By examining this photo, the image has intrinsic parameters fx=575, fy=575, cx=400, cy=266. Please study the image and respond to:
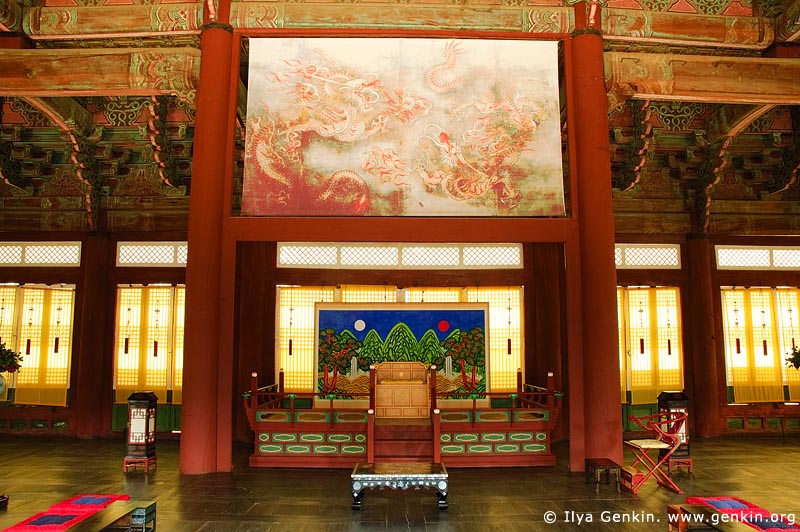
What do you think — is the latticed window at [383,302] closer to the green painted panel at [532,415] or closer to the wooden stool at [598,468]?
the green painted panel at [532,415]

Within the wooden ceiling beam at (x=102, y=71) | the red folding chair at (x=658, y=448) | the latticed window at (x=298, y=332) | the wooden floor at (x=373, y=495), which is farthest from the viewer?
the latticed window at (x=298, y=332)

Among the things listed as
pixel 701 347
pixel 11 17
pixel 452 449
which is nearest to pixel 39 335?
pixel 11 17

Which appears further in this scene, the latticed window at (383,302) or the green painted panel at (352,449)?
the latticed window at (383,302)

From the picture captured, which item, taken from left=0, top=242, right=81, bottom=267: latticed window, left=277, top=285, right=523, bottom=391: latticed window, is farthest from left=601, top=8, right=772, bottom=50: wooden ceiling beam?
left=0, top=242, right=81, bottom=267: latticed window

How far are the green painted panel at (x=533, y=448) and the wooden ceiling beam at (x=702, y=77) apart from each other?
407cm

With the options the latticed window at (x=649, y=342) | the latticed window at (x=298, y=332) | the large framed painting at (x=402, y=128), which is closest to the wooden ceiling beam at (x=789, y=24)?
the large framed painting at (x=402, y=128)

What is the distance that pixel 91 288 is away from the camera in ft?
28.0

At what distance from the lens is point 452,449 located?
6.34m

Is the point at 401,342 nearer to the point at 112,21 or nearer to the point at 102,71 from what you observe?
the point at 102,71

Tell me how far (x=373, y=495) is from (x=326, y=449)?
138 centimetres

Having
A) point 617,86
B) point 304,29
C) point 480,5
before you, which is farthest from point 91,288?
point 617,86

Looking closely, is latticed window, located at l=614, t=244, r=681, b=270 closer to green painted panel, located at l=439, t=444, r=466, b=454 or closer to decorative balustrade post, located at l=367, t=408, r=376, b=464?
green painted panel, located at l=439, t=444, r=466, b=454

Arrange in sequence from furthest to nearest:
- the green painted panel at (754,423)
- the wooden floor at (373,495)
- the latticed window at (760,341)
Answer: the latticed window at (760,341) < the green painted panel at (754,423) < the wooden floor at (373,495)

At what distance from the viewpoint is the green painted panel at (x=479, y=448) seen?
249 inches
